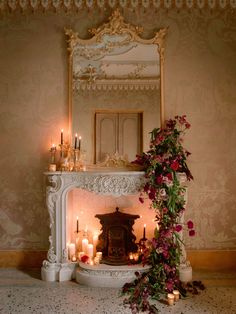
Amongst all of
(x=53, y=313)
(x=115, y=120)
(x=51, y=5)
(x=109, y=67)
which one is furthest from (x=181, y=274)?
(x=51, y=5)

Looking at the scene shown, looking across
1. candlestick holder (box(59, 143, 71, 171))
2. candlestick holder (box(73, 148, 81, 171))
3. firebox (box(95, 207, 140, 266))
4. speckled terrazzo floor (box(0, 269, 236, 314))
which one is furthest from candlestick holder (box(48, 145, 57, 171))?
speckled terrazzo floor (box(0, 269, 236, 314))

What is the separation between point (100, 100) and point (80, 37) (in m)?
0.84

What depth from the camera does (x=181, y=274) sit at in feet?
10.5

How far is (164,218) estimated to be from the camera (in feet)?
9.87

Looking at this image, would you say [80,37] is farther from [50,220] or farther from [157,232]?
[157,232]

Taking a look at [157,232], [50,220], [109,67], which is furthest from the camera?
[109,67]

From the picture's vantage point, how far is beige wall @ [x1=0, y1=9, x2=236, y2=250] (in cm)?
362

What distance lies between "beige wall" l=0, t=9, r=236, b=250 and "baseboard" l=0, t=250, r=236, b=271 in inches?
2.9

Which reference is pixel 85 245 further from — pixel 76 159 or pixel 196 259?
pixel 196 259

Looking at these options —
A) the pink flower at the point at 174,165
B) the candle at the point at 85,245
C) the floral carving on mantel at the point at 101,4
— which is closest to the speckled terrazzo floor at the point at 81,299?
the candle at the point at 85,245

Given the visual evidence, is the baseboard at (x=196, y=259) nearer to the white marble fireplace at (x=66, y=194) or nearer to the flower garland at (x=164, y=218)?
the white marble fireplace at (x=66, y=194)

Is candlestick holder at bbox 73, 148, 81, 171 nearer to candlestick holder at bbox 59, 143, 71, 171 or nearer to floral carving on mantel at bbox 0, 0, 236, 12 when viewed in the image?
candlestick holder at bbox 59, 143, 71, 171

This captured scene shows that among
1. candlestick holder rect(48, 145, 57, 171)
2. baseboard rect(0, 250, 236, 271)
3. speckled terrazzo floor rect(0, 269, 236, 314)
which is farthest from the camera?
baseboard rect(0, 250, 236, 271)

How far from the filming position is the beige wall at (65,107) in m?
3.62
